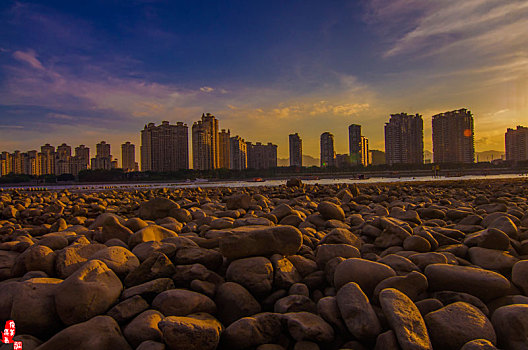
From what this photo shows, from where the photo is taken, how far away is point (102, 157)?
119312mm

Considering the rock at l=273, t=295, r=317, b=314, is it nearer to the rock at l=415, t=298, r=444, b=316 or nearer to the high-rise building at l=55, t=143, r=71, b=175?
the rock at l=415, t=298, r=444, b=316

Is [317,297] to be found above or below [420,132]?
below

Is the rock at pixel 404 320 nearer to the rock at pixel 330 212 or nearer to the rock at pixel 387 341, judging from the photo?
the rock at pixel 387 341

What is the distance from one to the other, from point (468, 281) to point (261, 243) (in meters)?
1.50

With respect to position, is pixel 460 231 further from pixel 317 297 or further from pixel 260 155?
pixel 260 155

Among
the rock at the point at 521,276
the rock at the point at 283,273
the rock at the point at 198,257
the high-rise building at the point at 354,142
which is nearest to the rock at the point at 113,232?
the rock at the point at 198,257

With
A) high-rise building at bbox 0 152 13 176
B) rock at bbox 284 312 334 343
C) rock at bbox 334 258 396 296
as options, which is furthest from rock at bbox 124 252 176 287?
high-rise building at bbox 0 152 13 176

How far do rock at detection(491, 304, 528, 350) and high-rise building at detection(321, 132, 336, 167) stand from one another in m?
130

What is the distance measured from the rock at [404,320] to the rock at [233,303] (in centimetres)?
86

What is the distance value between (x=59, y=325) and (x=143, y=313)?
0.58 metres

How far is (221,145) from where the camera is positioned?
11531 centimetres

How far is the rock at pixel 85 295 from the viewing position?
6.35ft

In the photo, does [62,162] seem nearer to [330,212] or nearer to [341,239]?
[330,212]

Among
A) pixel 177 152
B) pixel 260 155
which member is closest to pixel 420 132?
pixel 260 155
